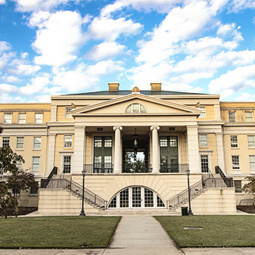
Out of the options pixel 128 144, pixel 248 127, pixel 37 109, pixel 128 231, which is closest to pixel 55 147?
pixel 37 109

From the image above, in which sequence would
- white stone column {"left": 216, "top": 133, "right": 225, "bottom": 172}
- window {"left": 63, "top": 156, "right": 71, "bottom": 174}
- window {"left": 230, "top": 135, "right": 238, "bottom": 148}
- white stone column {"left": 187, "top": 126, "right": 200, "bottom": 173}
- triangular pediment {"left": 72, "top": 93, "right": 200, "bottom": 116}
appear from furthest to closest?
window {"left": 230, "top": 135, "right": 238, "bottom": 148}, window {"left": 63, "top": 156, "right": 71, "bottom": 174}, white stone column {"left": 216, "top": 133, "right": 225, "bottom": 172}, triangular pediment {"left": 72, "top": 93, "right": 200, "bottom": 116}, white stone column {"left": 187, "top": 126, "right": 200, "bottom": 173}

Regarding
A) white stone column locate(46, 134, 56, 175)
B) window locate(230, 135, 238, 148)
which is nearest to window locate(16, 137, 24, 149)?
white stone column locate(46, 134, 56, 175)

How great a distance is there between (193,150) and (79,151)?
12.1 m

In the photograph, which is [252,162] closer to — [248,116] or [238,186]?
[238,186]

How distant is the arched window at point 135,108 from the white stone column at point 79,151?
5.43 meters

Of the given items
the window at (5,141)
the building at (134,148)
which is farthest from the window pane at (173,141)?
the window at (5,141)

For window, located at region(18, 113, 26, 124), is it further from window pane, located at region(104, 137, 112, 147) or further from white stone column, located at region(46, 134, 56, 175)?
window pane, located at region(104, 137, 112, 147)

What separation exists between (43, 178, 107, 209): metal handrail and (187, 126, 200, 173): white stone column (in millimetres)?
9713

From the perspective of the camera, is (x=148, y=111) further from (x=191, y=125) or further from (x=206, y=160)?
(x=206, y=160)

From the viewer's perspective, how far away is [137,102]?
30641 millimetres

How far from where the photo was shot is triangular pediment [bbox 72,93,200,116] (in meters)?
30.1

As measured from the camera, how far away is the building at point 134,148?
88.4 feet

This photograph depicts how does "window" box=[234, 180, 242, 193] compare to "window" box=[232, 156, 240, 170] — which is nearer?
"window" box=[234, 180, 242, 193]

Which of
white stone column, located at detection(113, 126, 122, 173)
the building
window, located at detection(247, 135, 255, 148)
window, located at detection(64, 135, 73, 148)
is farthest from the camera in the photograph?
window, located at detection(247, 135, 255, 148)
